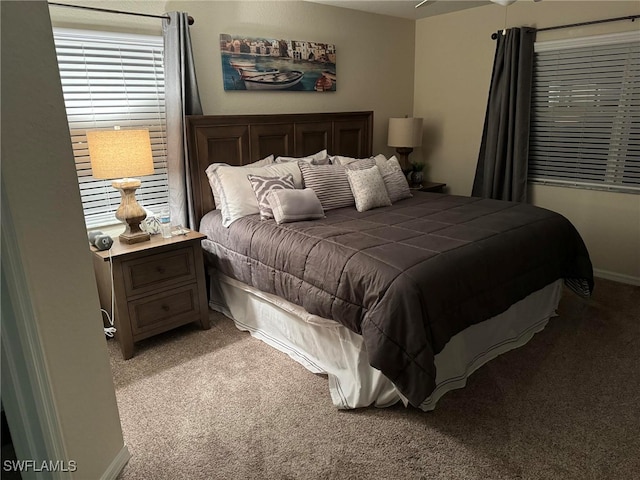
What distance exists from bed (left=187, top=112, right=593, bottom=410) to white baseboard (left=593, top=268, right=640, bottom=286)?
889 mm

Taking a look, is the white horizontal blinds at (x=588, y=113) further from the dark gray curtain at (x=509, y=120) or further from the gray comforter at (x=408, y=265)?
the gray comforter at (x=408, y=265)

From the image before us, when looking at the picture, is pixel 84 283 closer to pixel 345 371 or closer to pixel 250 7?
pixel 345 371

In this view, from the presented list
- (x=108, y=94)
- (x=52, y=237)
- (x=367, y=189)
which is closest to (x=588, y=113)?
(x=367, y=189)

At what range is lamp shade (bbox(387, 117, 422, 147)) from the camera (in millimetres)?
4398

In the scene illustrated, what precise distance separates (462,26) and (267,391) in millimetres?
3956

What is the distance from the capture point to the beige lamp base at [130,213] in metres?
2.71

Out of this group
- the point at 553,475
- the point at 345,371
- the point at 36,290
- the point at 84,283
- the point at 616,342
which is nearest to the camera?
the point at 36,290

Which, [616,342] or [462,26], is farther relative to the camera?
[462,26]

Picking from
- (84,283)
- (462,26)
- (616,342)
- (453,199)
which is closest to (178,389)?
(84,283)

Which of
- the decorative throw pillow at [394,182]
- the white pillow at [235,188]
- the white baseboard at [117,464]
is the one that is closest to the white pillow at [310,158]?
the white pillow at [235,188]

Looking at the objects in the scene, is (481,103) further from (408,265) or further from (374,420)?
(374,420)

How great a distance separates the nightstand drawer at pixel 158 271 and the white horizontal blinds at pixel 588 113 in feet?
10.8

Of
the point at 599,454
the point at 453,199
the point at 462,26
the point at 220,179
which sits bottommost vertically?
the point at 599,454

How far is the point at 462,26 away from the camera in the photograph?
171 inches
